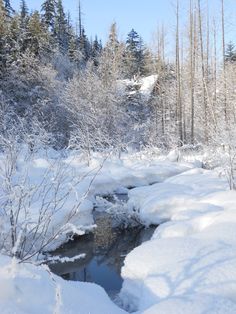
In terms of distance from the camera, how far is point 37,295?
3141mm

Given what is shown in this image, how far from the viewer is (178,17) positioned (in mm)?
23922

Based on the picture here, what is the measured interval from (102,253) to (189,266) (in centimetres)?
310

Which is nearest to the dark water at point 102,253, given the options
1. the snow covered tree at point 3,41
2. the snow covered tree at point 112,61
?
the snow covered tree at point 3,41

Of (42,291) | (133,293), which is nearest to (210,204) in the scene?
(133,293)

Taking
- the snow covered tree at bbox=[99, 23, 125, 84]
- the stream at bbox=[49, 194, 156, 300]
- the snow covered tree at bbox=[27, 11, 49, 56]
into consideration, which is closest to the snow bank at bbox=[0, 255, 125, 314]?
the stream at bbox=[49, 194, 156, 300]

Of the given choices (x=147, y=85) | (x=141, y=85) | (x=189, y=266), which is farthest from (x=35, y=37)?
(x=189, y=266)

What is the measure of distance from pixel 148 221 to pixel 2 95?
13.4 m

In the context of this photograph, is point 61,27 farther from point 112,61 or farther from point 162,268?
point 162,268

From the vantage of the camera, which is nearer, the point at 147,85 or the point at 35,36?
the point at 35,36

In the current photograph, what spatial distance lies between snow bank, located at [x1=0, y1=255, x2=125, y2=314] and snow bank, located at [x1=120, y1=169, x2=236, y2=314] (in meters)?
0.48

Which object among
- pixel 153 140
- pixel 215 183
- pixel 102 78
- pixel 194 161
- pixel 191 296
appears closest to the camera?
pixel 191 296

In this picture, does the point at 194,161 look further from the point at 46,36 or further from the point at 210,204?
the point at 46,36

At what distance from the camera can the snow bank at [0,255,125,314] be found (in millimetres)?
2918

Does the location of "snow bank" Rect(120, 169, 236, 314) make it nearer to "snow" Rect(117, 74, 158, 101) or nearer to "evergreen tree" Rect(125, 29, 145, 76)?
"snow" Rect(117, 74, 158, 101)
